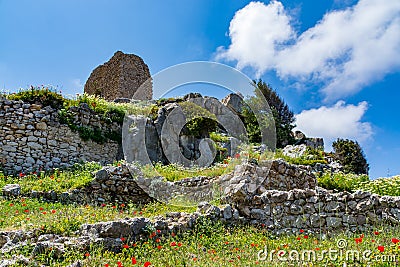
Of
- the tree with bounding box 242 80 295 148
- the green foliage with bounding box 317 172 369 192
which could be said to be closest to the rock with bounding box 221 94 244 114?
the tree with bounding box 242 80 295 148

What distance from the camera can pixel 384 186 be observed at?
10203 mm

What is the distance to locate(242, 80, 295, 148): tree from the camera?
21.8m

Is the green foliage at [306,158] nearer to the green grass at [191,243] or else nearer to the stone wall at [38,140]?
the green grass at [191,243]

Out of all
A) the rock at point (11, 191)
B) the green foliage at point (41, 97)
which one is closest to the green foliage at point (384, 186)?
the rock at point (11, 191)

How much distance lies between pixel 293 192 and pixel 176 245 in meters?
3.19

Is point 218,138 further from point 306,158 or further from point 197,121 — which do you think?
point 306,158

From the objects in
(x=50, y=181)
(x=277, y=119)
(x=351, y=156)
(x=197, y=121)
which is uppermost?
(x=277, y=119)

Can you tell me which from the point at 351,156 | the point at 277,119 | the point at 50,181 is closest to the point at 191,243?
the point at 50,181

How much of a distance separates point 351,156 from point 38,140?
15.9 metres

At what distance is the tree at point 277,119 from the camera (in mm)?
21812

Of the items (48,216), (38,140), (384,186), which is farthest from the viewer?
(38,140)

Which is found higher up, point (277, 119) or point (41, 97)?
point (277, 119)

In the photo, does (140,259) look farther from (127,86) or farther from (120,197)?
(127,86)

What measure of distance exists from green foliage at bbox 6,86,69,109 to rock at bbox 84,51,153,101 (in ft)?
32.6
